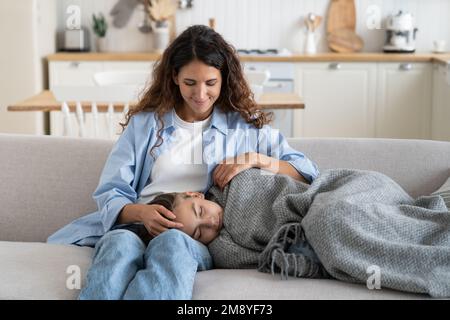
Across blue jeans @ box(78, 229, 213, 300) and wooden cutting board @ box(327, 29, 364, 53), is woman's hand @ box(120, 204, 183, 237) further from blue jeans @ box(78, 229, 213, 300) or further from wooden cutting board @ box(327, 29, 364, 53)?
wooden cutting board @ box(327, 29, 364, 53)

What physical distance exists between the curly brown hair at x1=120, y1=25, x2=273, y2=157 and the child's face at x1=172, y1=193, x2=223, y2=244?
335mm

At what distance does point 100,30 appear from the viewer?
19.5 ft

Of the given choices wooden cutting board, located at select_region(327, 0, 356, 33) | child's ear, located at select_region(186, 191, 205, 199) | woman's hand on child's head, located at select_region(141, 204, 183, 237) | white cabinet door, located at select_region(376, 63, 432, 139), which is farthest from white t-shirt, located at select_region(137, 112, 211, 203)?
wooden cutting board, located at select_region(327, 0, 356, 33)

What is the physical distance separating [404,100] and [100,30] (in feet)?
7.28

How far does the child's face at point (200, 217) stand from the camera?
2273 millimetres

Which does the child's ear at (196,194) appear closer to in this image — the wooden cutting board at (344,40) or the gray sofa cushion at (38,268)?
the gray sofa cushion at (38,268)

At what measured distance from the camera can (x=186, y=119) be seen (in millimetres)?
2625

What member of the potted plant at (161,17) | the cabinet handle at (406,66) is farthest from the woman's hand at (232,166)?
the potted plant at (161,17)

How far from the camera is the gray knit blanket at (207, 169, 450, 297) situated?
2.03 m

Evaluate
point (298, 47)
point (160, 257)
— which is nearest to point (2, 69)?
point (298, 47)

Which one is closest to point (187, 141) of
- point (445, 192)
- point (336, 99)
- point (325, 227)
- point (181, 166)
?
point (181, 166)
